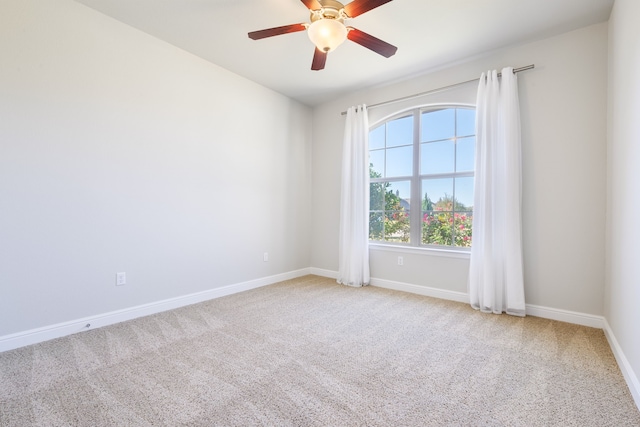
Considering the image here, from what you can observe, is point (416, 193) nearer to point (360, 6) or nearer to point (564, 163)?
point (564, 163)

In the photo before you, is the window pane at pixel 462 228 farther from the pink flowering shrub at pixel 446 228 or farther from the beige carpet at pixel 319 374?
the beige carpet at pixel 319 374

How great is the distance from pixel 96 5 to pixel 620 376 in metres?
4.78

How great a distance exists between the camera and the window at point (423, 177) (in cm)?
352

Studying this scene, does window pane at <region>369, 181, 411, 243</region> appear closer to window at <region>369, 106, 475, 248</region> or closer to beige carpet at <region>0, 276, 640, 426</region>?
window at <region>369, 106, 475, 248</region>

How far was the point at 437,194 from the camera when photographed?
3705mm

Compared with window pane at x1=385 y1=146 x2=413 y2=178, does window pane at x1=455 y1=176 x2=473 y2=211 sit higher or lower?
lower

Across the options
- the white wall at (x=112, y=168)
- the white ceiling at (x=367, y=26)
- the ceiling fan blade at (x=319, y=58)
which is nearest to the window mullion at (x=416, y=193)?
the white ceiling at (x=367, y=26)

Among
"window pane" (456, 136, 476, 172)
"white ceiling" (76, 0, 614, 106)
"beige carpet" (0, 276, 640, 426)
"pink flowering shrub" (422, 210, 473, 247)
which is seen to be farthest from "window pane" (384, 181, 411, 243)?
"white ceiling" (76, 0, 614, 106)

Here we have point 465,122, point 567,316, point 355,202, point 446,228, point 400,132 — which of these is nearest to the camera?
point 567,316

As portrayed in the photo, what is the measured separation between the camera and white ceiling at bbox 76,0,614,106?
2453 millimetres

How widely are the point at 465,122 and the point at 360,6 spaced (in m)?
2.12

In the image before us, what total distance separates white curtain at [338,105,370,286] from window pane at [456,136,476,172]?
1.16 meters

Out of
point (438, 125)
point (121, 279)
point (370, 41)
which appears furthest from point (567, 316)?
point (121, 279)

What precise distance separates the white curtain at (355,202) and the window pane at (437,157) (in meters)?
0.76
